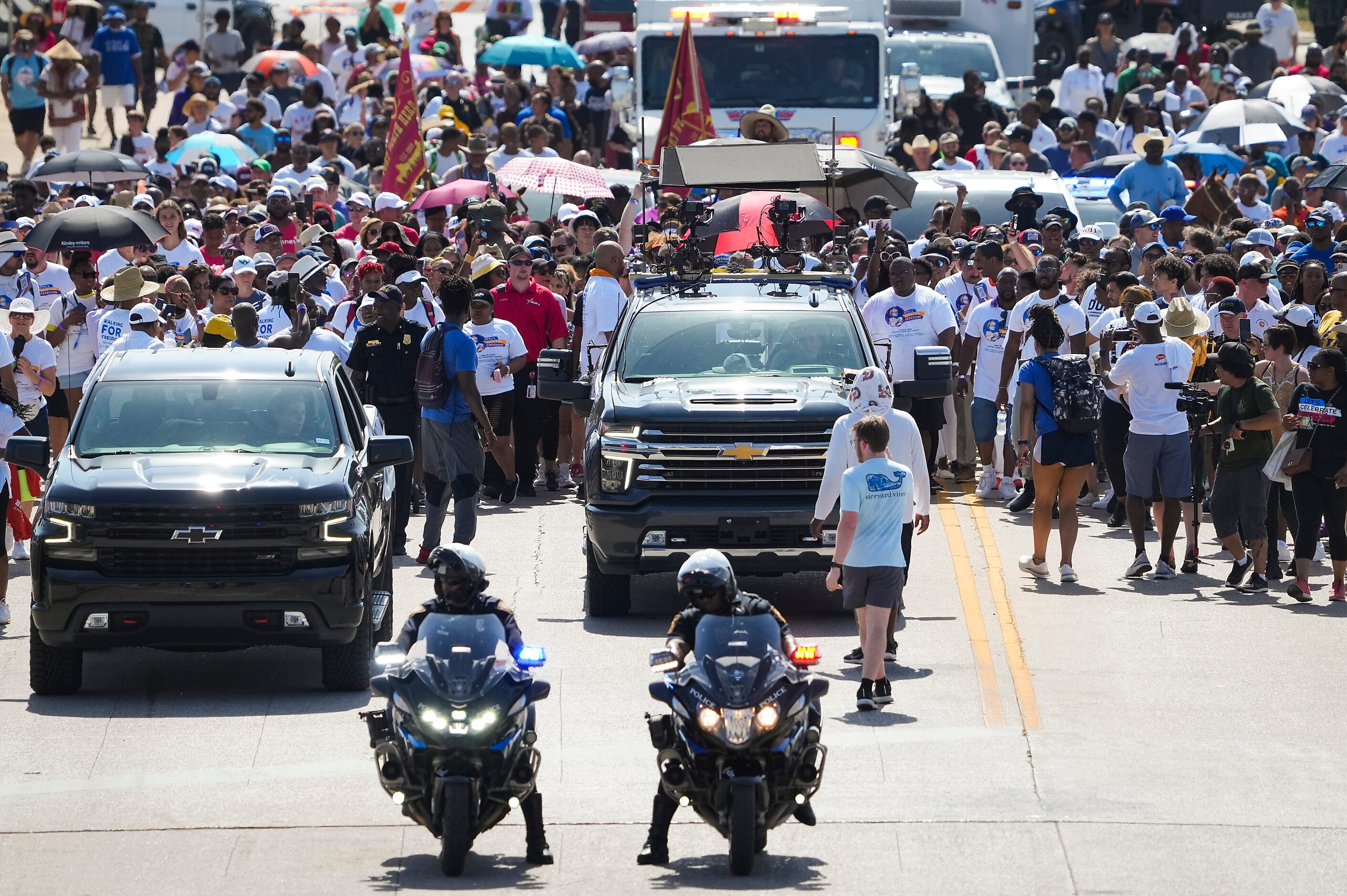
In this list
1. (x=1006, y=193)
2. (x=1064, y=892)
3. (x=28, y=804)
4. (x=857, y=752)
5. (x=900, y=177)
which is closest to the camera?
(x=1064, y=892)

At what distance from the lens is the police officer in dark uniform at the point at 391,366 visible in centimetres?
1583

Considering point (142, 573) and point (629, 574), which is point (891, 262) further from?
point (142, 573)

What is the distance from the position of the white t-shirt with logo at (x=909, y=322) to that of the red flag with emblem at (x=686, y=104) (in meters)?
6.87

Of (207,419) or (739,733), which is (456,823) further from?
(207,419)

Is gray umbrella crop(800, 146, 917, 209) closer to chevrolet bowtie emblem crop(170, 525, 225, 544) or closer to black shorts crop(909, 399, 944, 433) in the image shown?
black shorts crop(909, 399, 944, 433)

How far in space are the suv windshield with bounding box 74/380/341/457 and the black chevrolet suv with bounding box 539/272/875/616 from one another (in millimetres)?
1873

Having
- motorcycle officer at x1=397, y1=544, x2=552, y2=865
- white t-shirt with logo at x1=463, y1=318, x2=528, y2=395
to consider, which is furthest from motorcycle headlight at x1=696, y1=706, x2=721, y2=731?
white t-shirt with logo at x1=463, y1=318, x2=528, y2=395

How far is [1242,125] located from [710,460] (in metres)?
16.6

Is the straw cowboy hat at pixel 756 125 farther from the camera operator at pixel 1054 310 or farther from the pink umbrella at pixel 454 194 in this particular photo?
the camera operator at pixel 1054 310

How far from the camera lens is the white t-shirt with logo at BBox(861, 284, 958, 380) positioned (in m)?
17.9

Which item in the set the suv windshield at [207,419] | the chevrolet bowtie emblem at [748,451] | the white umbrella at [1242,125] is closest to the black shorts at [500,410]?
the chevrolet bowtie emblem at [748,451]

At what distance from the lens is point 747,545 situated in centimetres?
1321

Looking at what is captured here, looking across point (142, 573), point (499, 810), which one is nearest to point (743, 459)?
point (142, 573)

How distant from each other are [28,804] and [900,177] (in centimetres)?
1340
